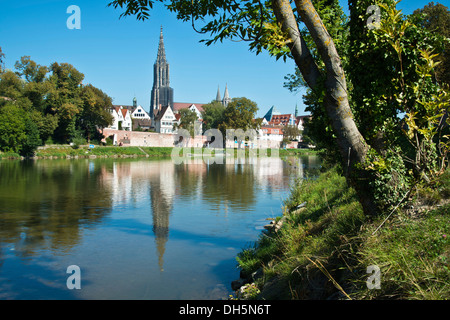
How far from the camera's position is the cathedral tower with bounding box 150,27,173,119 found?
16100cm

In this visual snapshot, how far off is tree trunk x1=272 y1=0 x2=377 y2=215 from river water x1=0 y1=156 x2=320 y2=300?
15.0 ft

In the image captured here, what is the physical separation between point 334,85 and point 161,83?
543 feet

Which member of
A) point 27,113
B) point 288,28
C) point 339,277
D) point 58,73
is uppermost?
point 58,73

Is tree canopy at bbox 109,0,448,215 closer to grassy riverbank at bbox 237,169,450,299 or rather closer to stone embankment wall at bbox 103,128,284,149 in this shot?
grassy riverbank at bbox 237,169,450,299

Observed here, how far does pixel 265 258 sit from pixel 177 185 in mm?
18754

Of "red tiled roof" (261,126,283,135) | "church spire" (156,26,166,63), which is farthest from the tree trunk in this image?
"church spire" (156,26,166,63)

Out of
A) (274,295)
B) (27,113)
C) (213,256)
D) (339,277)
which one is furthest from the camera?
(27,113)

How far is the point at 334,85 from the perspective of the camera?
5.08 m

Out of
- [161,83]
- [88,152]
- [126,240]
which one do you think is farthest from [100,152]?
[161,83]

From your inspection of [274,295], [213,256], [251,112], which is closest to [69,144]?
[251,112]

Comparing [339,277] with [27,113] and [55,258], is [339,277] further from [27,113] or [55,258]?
[27,113]
